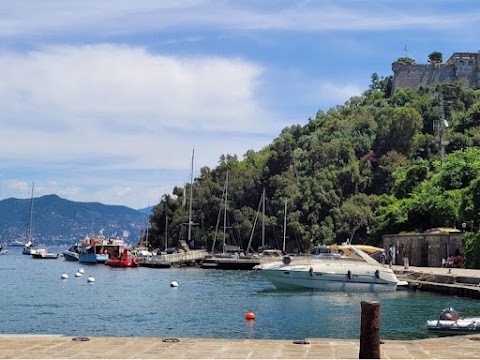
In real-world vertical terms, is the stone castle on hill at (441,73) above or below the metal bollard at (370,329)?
above

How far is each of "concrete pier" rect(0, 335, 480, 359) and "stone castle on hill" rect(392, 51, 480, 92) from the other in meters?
123

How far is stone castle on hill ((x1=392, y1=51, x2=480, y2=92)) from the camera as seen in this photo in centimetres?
13050

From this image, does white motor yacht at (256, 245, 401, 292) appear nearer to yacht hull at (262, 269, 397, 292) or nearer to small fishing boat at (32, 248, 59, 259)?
yacht hull at (262, 269, 397, 292)

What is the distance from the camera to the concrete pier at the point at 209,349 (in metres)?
12.1

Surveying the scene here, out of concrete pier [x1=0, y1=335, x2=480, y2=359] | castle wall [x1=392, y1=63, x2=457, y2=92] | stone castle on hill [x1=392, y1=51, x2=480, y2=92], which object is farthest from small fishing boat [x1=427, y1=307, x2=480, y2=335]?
castle wall [x1=392, y1=63, x2=457, y2=92]

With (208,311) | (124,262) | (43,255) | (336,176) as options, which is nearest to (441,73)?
(336,176)

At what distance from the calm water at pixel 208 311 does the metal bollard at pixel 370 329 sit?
12407mm

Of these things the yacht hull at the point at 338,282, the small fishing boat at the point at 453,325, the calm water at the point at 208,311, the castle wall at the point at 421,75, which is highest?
the castle wall at the point at 421,75

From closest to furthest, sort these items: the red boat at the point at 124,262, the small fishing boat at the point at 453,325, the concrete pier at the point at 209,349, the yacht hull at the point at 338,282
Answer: the concrete pier at the point at 209,349 < the small fishing boat at the point at 453,325 < the yacht hull at the point at 338,282 < the red boat at the point at 124,262

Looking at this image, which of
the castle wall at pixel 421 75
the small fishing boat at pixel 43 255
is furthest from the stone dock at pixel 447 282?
the small fishing boat at pixel 43 255

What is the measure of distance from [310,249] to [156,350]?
8146cm

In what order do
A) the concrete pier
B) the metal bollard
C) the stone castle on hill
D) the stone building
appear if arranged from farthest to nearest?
1. the stone castle on hill
2. the stone building
3. the concrete pier
4. the metal bollard

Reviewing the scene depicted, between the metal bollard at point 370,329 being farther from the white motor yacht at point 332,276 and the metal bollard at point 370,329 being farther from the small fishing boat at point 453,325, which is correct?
the white motor yacht at point 332,276

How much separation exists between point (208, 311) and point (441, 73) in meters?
111
